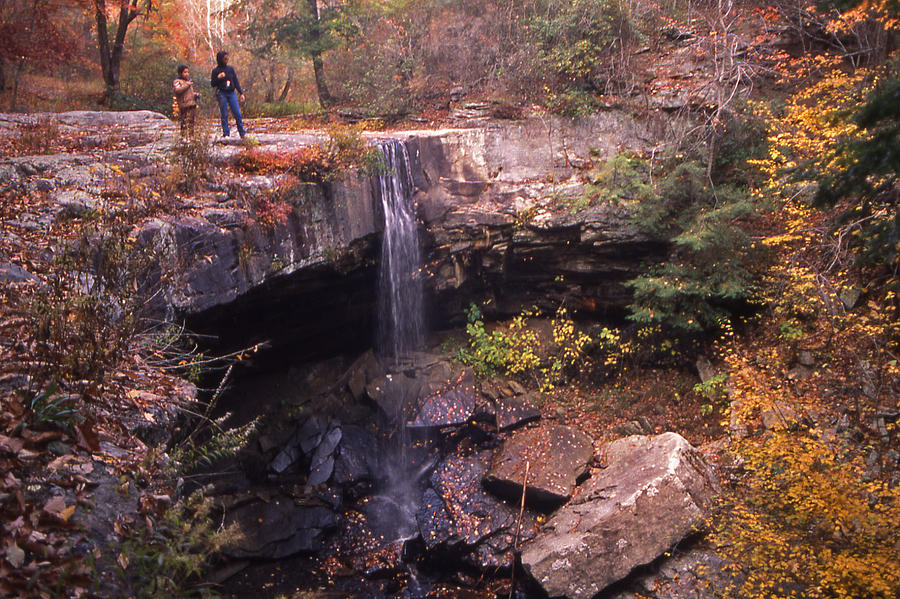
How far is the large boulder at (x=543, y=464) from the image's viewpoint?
877 cm

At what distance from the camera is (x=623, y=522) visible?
7422 millimetres

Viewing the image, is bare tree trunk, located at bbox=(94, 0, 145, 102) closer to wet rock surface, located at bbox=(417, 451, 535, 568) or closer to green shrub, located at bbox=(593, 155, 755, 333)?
→ green shrub, located at bbox=(593, 155, 755, 333)

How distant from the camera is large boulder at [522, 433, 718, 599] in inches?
281

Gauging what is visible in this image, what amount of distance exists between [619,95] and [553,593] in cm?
1096

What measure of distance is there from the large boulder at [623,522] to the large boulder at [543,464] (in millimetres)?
396

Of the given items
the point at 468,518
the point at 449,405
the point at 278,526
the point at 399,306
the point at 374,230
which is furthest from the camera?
the point at 399,306

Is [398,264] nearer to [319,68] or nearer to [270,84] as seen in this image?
[319,68]

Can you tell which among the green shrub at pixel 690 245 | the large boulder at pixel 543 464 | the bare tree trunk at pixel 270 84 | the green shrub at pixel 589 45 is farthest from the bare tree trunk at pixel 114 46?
the large boulder at pixel 543 464

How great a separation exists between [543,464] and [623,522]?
6.47 ft

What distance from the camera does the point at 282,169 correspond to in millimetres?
9047

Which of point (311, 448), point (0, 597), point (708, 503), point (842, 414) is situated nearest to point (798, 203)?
point (842, 414)

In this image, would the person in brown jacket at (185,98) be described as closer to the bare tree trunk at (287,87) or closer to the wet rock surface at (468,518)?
the wet rock surface at (468,518)

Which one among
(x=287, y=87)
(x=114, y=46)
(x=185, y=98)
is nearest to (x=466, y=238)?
(x=185, y=98)

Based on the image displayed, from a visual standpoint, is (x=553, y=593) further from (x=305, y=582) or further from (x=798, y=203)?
(x=798, y=203)
